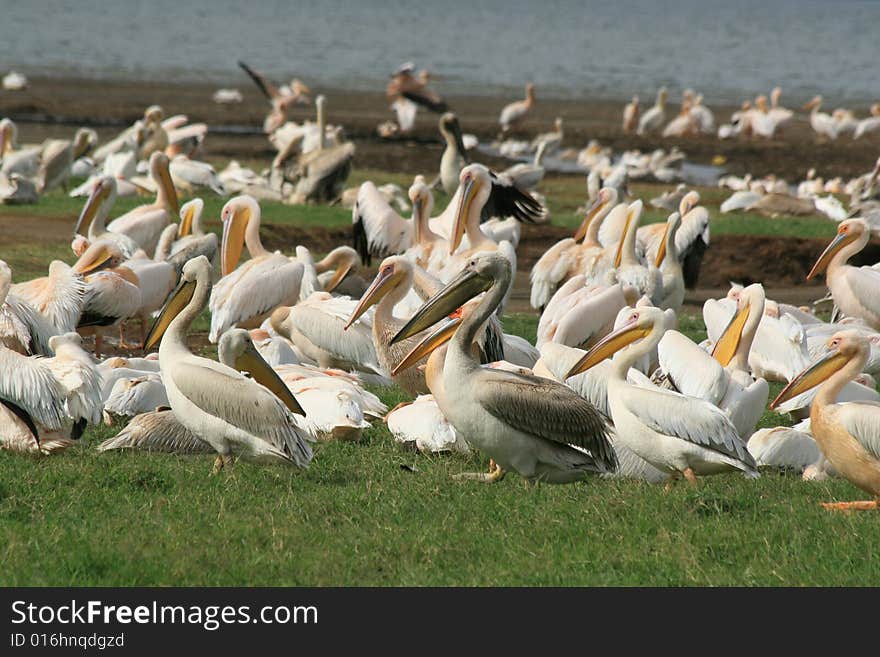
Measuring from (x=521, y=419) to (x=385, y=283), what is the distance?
2262mm

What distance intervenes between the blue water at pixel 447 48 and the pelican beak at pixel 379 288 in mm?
30154

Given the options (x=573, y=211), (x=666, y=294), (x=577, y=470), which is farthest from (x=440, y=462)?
(x=573, y=211)

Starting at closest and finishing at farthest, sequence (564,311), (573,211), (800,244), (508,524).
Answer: (508,524), (564,311), (800,244), (573,211)

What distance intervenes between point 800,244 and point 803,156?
40.3ft

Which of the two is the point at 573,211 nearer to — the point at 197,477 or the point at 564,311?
the point at 564,311

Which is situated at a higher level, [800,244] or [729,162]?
[800,244]

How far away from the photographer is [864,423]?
16.2 feet

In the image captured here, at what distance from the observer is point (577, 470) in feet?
17.4

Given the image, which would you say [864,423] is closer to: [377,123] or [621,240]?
[621,240]

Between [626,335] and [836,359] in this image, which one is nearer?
[836,359]

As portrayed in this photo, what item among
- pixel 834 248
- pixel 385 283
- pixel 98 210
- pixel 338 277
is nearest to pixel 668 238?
pixel 834 248

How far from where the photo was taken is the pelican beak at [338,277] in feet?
32.1

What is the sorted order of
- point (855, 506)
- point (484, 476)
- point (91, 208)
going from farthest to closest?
point (91, 208)
point (484, 476)
point (855, 506)

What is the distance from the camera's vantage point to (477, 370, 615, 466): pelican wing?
5.10 m
